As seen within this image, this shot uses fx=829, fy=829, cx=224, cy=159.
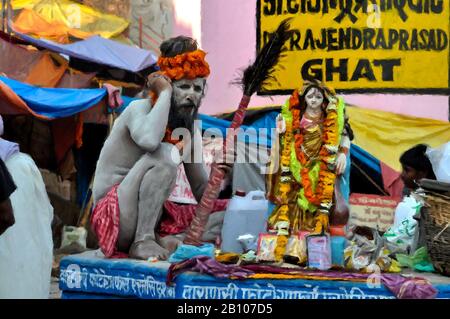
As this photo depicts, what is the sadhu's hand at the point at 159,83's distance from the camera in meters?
5.21

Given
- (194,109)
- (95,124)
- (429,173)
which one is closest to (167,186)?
(194,109)

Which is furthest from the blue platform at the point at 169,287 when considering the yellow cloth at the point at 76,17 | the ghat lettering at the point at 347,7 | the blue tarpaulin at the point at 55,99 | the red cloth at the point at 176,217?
the yellow cloth at the point at 76,17

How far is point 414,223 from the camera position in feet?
18.6

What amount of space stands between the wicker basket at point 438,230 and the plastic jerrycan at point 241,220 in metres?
1.16

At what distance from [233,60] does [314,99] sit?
5.79 m

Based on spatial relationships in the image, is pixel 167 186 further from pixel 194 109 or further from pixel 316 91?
pixel 316 91

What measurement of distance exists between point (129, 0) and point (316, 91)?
10120 millimetres

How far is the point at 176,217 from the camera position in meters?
5.50

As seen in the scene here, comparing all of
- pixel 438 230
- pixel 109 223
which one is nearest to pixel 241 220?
pixel 109 223

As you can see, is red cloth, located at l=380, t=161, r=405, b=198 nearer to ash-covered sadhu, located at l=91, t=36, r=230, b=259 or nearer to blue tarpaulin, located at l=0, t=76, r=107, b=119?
blue tarpaulin, located at l=0, t=76, r=107, b=119

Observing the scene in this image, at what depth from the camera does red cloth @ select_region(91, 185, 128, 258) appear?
520cm

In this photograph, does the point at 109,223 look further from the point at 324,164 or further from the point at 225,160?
the point at 324,164

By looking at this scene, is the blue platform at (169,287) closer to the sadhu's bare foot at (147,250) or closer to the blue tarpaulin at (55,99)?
the sadhu's bare foot at (147,250)
